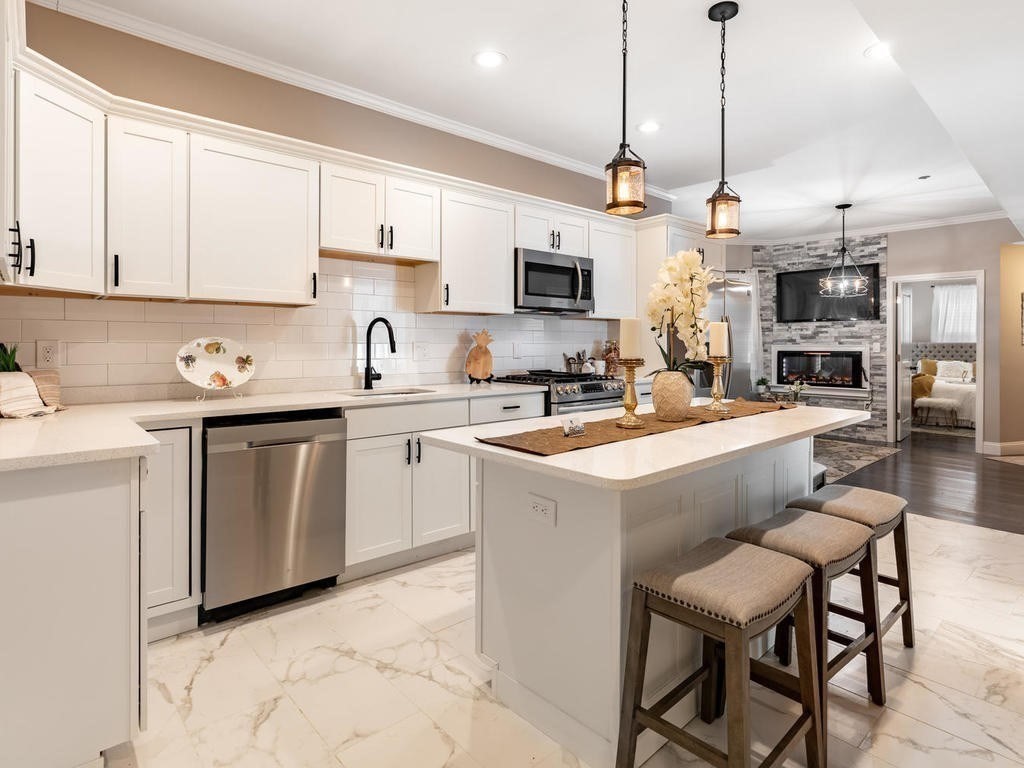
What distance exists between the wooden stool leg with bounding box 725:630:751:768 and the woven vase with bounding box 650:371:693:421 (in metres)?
1.06

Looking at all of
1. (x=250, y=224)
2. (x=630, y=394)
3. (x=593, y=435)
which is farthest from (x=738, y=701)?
(x=250, y=224)

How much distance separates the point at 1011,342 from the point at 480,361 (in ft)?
20.9

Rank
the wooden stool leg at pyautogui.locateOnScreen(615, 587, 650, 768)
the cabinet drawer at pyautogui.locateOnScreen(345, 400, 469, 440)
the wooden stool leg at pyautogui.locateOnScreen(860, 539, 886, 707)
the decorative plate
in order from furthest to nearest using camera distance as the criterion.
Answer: the cabinet drawer at pyautogui.locateOnScreen(345, 400, 469, 440) < the decorative plate < the wooden stool leg at pyautogui.locateOnScreen(860, 539, 886, 707) < the wooden stool leg at pyautogui.locateOnScreen(615, 587, 650, 768)

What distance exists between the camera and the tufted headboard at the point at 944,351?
955cm

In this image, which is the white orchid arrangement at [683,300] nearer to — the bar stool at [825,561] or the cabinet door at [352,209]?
the bar stool at [825,561]

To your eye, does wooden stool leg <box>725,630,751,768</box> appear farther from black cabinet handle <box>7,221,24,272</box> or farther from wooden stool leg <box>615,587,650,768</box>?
black cabinet handle <box>7,221,24,272</box>

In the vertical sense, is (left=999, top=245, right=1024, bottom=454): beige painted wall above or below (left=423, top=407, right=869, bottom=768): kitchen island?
above

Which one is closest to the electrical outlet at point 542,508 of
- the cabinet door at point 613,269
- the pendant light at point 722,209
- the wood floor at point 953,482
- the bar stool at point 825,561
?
the bar stool at point 825,561

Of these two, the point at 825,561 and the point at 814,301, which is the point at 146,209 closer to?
the point at 825,561

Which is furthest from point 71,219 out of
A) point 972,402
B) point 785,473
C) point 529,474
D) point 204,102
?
point 972,402

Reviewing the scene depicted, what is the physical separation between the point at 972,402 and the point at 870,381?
2.46m

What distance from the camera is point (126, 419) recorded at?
218 cm

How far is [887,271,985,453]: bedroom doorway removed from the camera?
23.7ft

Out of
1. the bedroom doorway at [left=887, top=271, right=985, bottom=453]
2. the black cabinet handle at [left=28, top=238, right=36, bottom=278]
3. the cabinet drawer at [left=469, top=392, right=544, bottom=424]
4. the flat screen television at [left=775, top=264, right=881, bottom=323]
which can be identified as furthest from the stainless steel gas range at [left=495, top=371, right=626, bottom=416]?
the bedroom doorway at [left=887, top=271, right=985, bottom=453]
